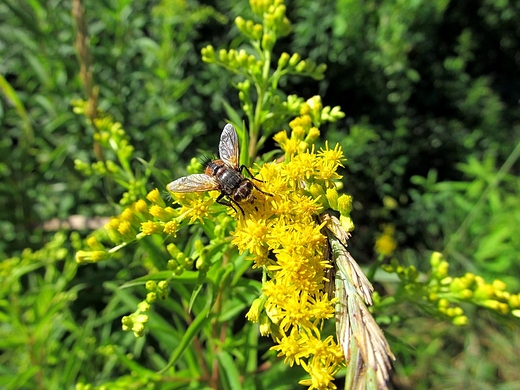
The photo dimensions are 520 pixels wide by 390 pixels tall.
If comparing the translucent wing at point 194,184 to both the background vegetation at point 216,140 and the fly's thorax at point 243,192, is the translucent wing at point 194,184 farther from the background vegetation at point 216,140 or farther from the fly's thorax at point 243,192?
the background vegetation at point 216,140

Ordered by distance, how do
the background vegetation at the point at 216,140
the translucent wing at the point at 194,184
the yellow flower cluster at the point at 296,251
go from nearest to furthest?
the yellow flower cluster at the point at 296,251 → the translucent wing at the point at 194,184 → the background vegetation at the point at 216,140

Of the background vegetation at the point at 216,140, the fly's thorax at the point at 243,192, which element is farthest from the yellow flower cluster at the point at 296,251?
the background vegetation at the point at 216,140

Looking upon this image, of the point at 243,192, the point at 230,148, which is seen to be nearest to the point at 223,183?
the point at 243,192

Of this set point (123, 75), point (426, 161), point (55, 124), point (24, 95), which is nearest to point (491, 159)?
point (426, 161)

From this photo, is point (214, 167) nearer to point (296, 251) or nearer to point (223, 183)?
point (223, 183)

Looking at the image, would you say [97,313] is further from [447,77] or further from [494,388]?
[447,77]
